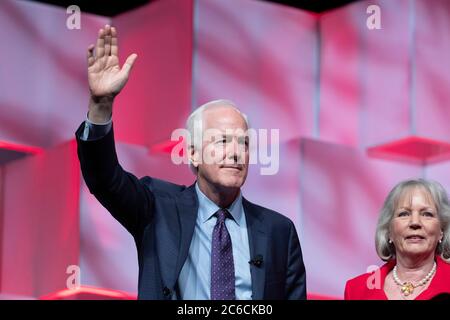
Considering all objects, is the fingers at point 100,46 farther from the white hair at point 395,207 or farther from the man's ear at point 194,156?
the white hair at point 395,207

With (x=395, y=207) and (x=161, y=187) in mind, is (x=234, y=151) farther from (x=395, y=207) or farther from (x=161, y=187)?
(x=395, y=207)

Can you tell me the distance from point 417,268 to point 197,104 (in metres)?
1.75

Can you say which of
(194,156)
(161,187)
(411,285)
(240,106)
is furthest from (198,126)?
(240,106)

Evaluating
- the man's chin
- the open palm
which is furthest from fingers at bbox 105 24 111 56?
the man's chin

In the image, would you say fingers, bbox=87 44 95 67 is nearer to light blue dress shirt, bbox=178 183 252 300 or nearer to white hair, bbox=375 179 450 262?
light blue dress shirt, bbox=178 183 252 300

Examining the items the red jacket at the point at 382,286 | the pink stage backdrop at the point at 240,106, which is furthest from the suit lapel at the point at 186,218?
the pink stage backdrop at the point at 240,106

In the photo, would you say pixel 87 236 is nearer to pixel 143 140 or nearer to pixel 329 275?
pixel 143 140

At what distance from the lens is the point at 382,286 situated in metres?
3.58

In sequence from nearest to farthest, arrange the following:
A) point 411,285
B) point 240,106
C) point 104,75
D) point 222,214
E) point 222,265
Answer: point 104,75, point 222,265, point 222,214, point 411,285, point 240,106

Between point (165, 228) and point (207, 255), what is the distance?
0.47ft

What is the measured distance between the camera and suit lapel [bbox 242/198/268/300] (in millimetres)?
3121

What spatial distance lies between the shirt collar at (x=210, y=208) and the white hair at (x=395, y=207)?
579 millimetres

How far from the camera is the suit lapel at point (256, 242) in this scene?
10.2ft
